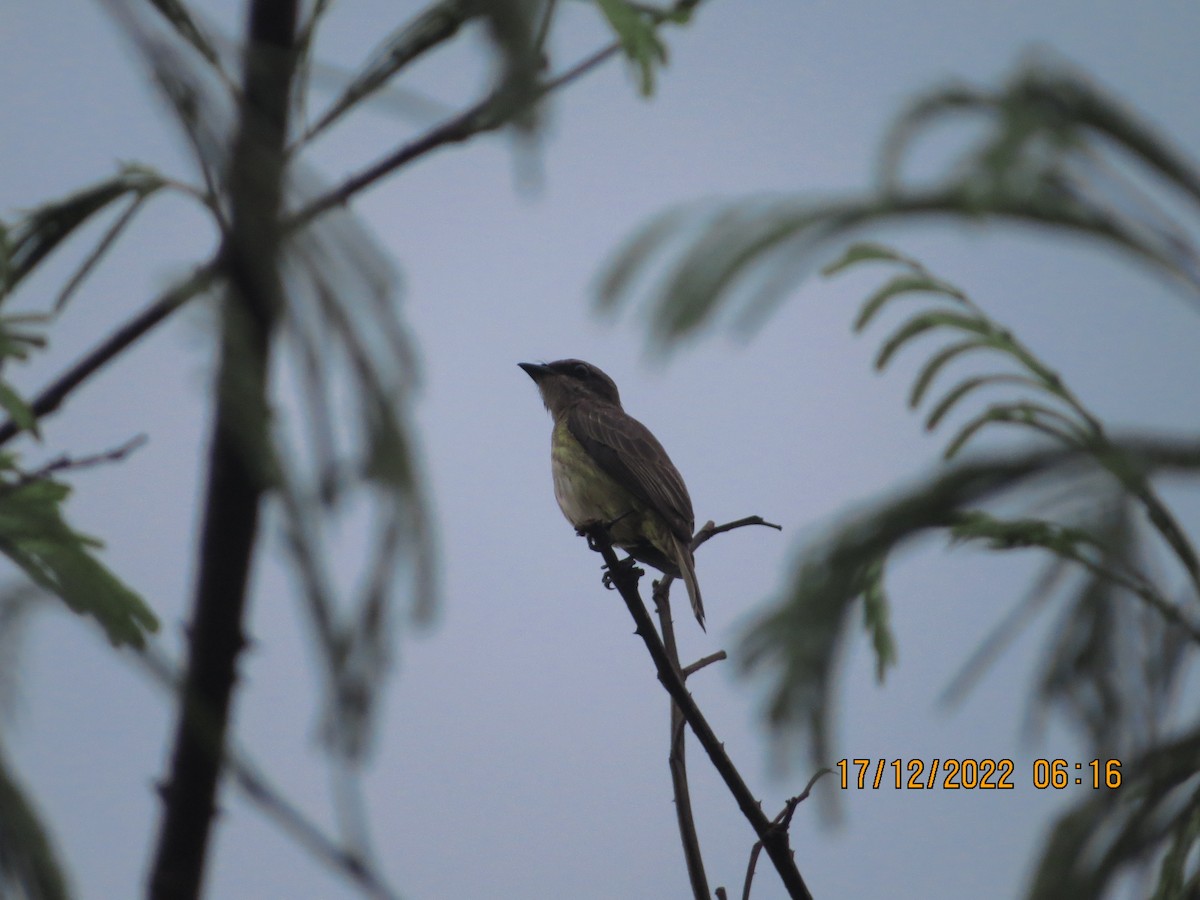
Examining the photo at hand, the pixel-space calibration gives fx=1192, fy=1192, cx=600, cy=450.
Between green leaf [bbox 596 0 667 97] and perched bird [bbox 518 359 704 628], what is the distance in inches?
149

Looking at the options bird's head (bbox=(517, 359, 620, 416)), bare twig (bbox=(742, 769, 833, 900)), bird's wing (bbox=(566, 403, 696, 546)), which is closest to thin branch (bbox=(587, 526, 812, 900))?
bare twig (bbox=(742, 769, 833, 900))

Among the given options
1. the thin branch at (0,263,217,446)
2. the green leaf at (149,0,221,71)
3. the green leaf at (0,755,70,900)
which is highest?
the green leaf at (149,0,221,71)

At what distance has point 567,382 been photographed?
29.6 feet

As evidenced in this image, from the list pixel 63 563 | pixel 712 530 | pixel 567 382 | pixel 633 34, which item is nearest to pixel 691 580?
pixel 712 530

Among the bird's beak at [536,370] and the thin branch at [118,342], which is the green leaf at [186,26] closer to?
the thin branch at [118,342]

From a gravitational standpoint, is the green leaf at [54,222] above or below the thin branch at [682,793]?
above

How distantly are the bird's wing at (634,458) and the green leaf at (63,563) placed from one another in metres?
Answer: 4.48

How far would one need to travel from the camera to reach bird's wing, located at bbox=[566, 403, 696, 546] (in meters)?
6.82

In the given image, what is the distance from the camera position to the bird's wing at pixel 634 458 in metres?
6.82

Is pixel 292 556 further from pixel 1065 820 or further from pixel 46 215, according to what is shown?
pixel 1065 820

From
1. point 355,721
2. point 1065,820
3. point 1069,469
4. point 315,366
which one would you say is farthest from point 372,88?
point 1065,820

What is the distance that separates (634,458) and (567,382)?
5.91ft

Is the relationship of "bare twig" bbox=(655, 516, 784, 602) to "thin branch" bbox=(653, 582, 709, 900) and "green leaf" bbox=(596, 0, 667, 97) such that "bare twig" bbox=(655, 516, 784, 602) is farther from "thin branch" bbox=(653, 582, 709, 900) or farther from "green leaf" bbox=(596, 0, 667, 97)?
"green leaf" bbox=(596, 0, 667, 97)

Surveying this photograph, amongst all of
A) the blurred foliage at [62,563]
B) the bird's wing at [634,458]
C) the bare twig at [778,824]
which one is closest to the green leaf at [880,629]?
the bare twig at [778,824]
